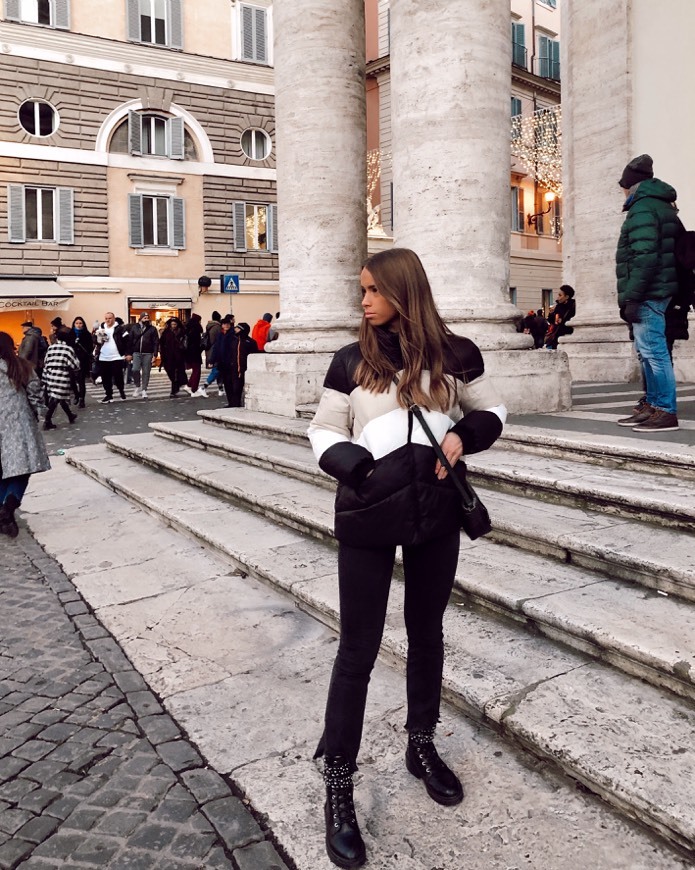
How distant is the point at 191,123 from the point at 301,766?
27.2 metres

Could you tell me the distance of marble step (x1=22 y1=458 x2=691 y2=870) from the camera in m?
2.28

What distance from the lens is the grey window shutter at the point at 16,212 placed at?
24.2m

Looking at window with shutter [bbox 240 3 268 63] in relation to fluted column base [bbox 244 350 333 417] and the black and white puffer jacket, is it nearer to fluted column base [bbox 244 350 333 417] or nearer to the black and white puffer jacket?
fluted column base [bbox 244 350 333 417]

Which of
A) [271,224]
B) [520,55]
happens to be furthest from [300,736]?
[520,55]

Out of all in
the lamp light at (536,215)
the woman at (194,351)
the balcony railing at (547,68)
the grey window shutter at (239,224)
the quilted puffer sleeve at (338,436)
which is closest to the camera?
the quilted puffer sleeve at (338,436)

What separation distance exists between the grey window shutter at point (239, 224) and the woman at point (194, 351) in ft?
34.6

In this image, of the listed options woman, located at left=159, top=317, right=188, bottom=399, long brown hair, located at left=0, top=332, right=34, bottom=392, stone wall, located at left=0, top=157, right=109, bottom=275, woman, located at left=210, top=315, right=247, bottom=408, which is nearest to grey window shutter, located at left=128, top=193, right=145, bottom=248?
stone wall, located at left=0, top=157, right=109, bottom=275

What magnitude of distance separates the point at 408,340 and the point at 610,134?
9.63 meters

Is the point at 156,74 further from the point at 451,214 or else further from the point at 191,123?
the point at 451,214

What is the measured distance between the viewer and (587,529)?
4.11 m

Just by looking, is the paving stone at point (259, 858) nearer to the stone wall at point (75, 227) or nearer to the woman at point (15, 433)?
the woman at point (15, 433)

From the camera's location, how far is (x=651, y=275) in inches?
229

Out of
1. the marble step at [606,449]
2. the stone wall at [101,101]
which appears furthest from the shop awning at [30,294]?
the marble step at [606,449]

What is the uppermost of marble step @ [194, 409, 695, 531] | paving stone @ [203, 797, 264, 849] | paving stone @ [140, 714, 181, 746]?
marble step @ [194, 409, 695, 531]
